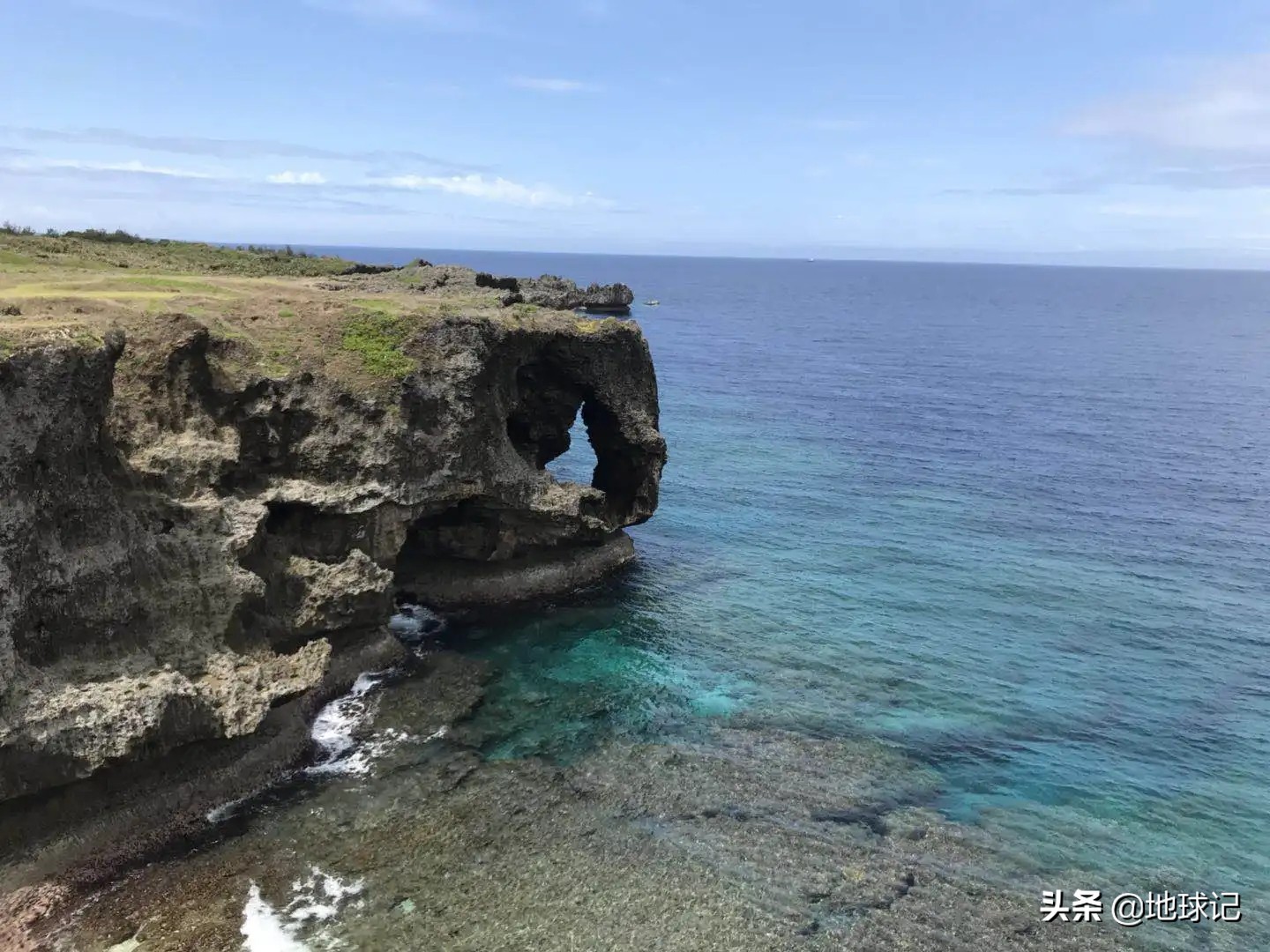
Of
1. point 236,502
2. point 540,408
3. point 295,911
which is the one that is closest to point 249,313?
point 236,502

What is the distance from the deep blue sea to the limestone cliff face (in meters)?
5.66

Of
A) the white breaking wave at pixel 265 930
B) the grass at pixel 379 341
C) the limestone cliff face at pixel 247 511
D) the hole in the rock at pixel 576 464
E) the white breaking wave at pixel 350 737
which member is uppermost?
the grass at pixel 379 341

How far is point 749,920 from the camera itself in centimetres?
2255

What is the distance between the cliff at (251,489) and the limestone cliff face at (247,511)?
0.24 ft

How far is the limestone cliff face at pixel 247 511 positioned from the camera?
2266 cm

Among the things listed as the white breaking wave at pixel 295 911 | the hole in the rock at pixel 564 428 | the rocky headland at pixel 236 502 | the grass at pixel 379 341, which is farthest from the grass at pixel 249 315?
the white breaking wave at pixel 295 911

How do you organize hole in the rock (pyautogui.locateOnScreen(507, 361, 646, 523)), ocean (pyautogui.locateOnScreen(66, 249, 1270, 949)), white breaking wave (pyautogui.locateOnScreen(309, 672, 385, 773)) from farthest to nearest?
hole in the rock (pyautogui.locateOnScreen(507, 361, 646, 523)) → white breaking wave (pyautogui.locateOnScreen(309, 672, 385, 773)) → ocean (pyautogui.locateOnScreen(66, 249, 1270, 949))

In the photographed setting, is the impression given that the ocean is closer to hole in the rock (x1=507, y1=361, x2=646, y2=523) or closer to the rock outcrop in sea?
the rock outcrop in sea

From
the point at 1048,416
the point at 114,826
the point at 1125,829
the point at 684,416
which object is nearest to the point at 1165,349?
the point at 1048,416

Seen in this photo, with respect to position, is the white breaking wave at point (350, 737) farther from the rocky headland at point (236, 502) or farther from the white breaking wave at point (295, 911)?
the white breaking wave at point (295, 911)

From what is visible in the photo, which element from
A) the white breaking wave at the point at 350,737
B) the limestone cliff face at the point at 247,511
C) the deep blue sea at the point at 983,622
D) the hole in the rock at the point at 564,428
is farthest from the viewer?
the hole in the rock at the point at 564,428

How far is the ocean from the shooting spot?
2688cm

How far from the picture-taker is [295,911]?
22.2 m

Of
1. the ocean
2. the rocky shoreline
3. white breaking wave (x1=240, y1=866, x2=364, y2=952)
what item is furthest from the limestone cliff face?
white breaking wave (x1=240, y1=866, x2=364, y2=952)
